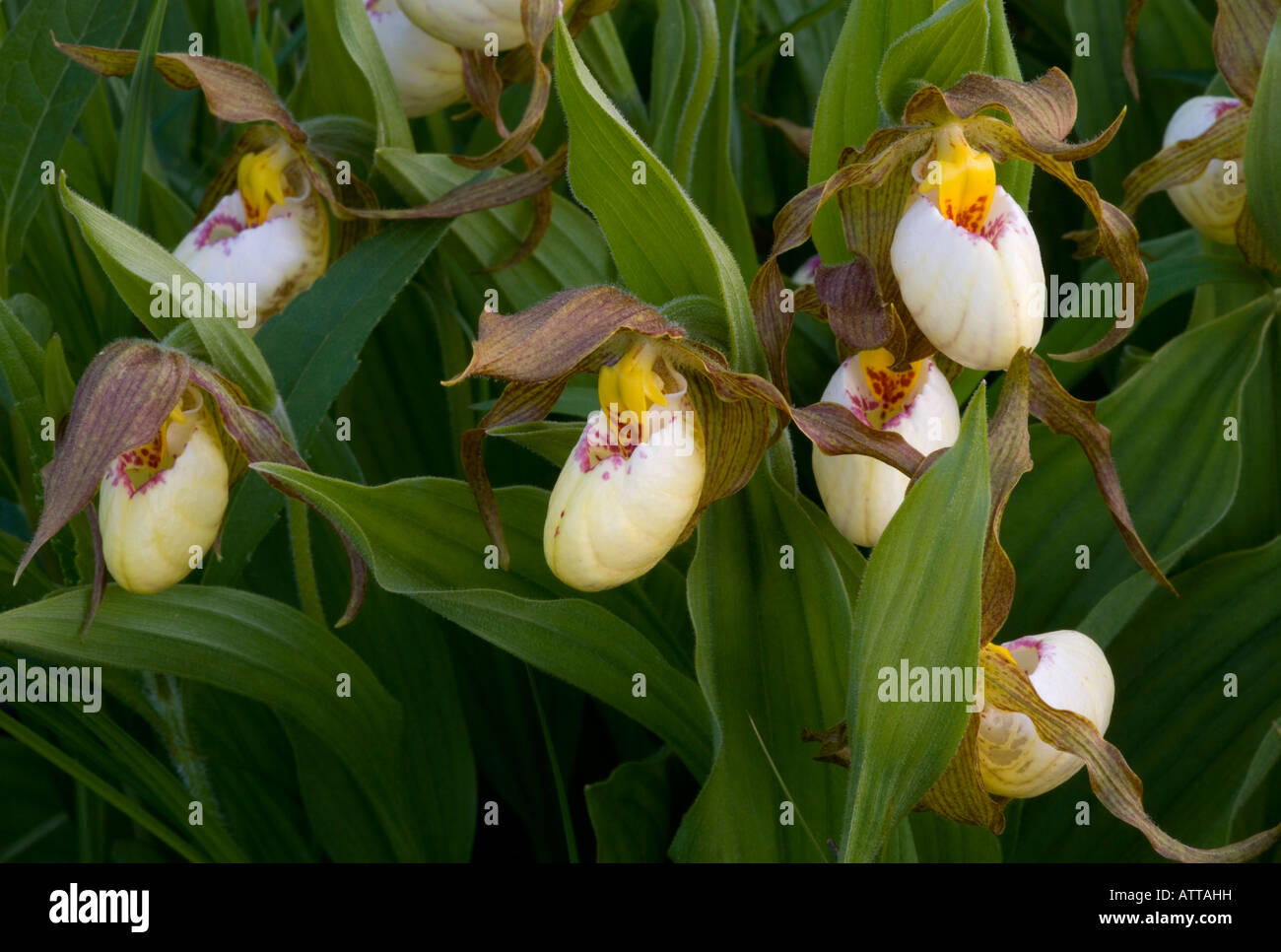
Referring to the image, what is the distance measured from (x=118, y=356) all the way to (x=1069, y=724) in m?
0.74

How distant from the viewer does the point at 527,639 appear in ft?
3.15

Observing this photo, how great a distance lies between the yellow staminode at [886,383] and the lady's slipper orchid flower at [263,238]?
1.82ft

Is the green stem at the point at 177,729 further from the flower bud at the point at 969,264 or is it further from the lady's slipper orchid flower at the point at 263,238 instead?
the flower bud at the point at 969,264

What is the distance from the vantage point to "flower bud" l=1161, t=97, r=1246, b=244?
119 centimetres

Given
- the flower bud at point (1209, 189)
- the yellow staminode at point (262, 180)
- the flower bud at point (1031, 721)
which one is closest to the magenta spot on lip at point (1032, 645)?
the flower bud at point (1031, 721)

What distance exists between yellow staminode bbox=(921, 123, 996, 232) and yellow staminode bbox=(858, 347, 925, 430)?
12 cm

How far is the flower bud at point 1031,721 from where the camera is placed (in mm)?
869

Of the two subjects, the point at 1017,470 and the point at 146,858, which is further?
the point at 146,858

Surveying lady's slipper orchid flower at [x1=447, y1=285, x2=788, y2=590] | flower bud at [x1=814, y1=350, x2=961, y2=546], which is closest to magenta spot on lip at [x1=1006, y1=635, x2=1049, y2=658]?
flower bud at [x1=814, y1=350, x2=961, y2=546]


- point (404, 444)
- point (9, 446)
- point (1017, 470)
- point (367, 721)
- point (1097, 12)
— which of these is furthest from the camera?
point (1097, 12)

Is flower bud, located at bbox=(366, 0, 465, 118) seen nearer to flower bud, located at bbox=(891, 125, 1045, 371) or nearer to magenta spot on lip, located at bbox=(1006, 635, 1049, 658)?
flower bud, located at bbox=(891, 125, 1045, 371)

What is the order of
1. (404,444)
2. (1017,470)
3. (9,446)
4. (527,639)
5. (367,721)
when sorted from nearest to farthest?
(1017,470) → (527,639) → (367,721) → (9,446) → (404,444)
